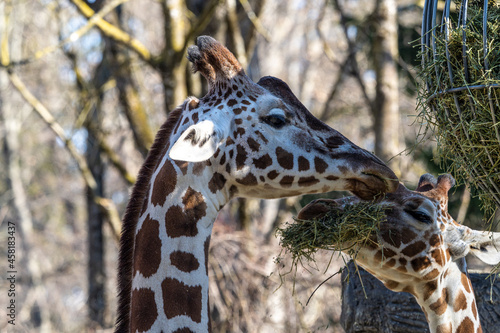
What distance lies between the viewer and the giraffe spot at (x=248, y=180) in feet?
10.1

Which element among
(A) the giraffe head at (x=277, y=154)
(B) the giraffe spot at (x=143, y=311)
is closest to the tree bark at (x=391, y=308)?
(A) the giraffe head at (x=277, y=154)

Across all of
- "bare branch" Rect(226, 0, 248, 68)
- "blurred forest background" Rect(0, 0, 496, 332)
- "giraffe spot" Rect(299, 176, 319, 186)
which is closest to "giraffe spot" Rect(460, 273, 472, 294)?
"blurred forest background" Rect(0, 0, 496, 332)

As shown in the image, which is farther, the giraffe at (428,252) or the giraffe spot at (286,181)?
the giraffe at (428,252)

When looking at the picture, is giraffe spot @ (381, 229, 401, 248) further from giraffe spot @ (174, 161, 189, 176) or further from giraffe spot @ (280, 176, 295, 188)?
giraffe spot @ (174, 161, 189, 176)

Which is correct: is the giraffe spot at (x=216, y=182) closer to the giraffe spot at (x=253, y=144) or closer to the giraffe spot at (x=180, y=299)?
the giraffe spot at (x=253, y=144)

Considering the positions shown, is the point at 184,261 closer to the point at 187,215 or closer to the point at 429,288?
the point at 187,215

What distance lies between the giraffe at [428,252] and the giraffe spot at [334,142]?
355mm

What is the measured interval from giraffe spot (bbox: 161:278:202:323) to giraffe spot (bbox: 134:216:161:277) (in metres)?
0.11

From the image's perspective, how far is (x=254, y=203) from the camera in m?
9.21

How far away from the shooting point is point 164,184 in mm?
3051

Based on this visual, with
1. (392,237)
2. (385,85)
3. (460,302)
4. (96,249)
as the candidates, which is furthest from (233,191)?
(96,249)

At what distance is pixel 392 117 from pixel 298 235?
3.66m

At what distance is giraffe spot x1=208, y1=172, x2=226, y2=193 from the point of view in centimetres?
306

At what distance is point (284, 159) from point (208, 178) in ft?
1.32
